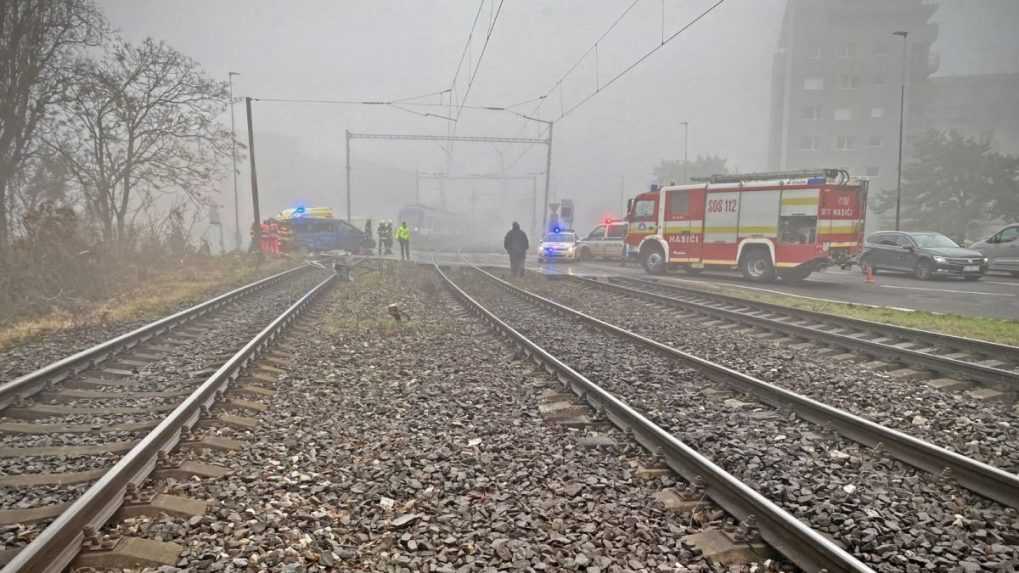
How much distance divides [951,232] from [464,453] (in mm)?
42214

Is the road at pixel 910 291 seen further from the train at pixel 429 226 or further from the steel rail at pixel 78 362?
the train at pixel 429 226

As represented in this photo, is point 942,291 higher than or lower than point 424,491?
higher

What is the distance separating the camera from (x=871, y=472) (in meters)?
4.09

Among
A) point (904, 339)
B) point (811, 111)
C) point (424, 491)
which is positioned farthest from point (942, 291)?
point (811, 111)

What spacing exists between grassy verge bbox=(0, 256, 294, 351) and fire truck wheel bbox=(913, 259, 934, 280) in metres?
20.9

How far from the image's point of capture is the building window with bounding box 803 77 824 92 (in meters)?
68.8

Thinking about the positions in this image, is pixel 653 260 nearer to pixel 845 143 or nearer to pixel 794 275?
pixel 794 275

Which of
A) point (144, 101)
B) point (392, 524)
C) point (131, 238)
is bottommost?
point (392, 524)

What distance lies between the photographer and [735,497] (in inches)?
136

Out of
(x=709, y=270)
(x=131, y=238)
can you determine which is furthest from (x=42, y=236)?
(x=709, y=270)

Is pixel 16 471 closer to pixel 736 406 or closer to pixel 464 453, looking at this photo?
pixel 464 453

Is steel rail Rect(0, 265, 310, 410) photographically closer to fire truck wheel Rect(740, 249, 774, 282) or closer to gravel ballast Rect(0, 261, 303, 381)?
gravel ballast Rect(0, 261, 303, 381)

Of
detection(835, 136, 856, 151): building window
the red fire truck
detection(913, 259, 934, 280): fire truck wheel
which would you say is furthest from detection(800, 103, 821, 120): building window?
the red fire truck

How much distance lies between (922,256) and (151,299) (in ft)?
72.1
